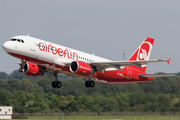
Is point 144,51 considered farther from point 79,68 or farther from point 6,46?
point 6,46

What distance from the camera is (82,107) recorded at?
247ft

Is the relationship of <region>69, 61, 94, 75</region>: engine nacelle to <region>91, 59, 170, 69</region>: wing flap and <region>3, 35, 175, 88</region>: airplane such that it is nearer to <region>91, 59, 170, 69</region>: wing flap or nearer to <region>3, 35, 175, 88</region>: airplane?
<region>3, 35, 175, 88</region>: airplane

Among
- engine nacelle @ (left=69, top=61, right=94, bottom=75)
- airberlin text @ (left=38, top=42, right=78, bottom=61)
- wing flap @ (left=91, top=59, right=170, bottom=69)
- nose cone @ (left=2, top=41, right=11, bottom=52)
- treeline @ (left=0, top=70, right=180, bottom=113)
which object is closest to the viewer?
nose cone @ (left=2, top=41, right=11, bottom=52)

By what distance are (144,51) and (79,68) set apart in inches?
665

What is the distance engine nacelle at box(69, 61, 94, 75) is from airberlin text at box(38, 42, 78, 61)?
136cm

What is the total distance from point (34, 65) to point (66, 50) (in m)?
5.23

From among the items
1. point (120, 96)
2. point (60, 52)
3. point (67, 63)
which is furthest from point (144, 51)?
point (60, 52)

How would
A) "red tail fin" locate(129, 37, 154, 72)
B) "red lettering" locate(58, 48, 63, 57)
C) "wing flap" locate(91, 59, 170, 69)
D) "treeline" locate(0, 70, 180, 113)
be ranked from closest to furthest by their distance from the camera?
"red lettering" locate(58, 48, 63, 57), "wing flap" locate(91, 59, 170, 69), "treeline" locate(0, 70, 180, 113), "red tail fin" locate(129, 37, 154, 72)

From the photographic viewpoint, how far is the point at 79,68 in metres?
39.7

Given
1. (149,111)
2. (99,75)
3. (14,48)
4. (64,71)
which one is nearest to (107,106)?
(149,111)

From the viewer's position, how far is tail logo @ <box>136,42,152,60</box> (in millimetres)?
52353

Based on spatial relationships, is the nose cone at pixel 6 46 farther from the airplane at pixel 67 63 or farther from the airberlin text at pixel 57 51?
the airberlin text at pixel 57 51

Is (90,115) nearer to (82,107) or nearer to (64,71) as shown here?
(82,107)

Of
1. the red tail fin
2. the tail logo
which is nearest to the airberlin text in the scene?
the red tail fin
